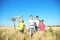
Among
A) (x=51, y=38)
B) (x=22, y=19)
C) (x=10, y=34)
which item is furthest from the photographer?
(x=22, y=19)

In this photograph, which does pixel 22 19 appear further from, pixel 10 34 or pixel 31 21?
pixel 10 34

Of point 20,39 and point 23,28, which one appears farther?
point 23,28

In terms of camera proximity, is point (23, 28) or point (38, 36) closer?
point (38, 36)

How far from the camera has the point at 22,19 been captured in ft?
16.6

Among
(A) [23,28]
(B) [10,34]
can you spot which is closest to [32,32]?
(A) [23,28]

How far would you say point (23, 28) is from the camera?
5078 millimetres

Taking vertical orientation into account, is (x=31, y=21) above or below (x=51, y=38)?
above

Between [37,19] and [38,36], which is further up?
[37,19]

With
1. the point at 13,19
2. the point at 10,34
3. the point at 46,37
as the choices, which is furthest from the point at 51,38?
the point at 13,19

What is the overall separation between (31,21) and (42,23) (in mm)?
301

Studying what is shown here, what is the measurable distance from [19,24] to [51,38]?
3.70 ft

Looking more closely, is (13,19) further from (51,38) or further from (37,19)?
(51,38)

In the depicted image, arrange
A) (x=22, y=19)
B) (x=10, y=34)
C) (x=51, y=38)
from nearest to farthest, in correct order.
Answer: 1. (x=51, y=38)
2. (x=10, y=34)
3. (x=22, y=19)

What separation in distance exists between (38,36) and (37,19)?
809mm
